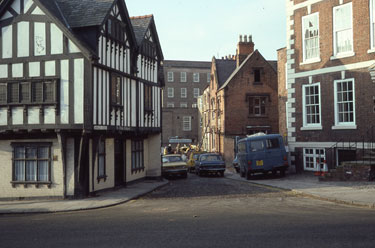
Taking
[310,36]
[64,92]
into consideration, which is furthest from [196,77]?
[64,92]

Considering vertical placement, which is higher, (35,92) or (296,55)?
(296,55)

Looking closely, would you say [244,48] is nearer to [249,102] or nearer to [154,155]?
[249,102]

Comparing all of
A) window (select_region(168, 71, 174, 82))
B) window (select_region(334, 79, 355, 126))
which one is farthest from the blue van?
window (select_region(168, 71, 174, 82))

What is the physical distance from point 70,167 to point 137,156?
22.8ft

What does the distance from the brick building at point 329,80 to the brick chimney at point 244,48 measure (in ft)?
57.2

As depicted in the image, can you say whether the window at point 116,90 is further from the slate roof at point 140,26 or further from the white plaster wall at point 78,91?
the slate roof at point 140,26

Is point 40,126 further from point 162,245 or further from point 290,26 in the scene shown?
point 290,26

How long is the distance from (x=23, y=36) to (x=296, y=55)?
15.7 meters

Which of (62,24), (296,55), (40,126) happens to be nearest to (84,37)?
(62,24)

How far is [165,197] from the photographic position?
16953mm

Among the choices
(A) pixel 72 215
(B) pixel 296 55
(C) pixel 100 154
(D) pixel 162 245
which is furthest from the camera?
(B) pixel 296 55

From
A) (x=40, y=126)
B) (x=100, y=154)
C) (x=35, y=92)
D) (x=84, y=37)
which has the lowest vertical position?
(x=100, y=154)

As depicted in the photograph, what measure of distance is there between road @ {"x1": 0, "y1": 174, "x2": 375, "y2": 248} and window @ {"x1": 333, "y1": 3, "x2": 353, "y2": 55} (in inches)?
417

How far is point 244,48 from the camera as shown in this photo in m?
42.4
